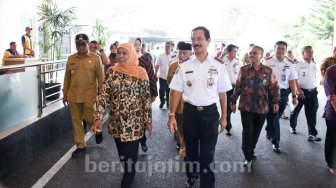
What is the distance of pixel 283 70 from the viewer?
21.0 feet

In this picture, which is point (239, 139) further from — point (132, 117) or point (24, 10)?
point (24, 10)

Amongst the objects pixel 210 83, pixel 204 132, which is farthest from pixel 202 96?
pixel 204 132

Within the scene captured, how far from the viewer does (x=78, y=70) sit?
5520mm

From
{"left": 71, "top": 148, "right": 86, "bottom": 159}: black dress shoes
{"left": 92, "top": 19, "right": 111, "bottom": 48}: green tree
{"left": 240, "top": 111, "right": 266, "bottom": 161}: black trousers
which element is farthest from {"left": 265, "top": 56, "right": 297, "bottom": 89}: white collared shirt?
{"left": 92, "top": 19, "right": 111, "bottom": 48}: green tree

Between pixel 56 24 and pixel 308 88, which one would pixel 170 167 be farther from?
pixel 56 24

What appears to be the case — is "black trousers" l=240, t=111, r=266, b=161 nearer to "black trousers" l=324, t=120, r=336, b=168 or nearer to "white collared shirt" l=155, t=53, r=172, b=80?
"black trousers" l=324, t=120, r=336, b=168

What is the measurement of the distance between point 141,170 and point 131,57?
1.77 metres

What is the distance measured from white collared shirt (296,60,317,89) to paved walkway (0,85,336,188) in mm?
1164

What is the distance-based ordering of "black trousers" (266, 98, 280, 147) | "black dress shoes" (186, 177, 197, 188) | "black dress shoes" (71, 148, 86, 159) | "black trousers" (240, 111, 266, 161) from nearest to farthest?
"black dress shoes" (186, 177, 197, 188)
"black trousers" (240, 111, 266, 161)
"black dress shoes" (71, 148, 86, 159)
"black trousers" (266, 98, 280, 147)

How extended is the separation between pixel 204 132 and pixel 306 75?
3.99 meters

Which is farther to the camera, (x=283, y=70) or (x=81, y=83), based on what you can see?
(x=283, y=70)

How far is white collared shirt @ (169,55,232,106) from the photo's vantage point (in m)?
3.87

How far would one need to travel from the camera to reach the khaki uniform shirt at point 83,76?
551 centimetres

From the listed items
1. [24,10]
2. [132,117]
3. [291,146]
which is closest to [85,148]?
[132,117]
